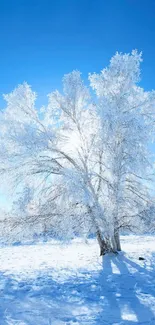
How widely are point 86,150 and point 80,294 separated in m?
5.85

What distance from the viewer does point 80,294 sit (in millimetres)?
5688

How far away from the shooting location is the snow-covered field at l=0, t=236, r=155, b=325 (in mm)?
4309

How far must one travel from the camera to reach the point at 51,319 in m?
4.28

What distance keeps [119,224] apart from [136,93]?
5.52 meters

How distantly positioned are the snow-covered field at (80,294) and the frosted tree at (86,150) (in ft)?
5.08

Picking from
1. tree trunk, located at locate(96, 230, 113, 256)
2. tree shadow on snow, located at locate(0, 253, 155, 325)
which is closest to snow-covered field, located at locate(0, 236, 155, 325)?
tree shadow on snow, located at locate(0, 253, 155, 325)

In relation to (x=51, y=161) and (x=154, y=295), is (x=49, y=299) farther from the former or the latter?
(x=51, y=161)

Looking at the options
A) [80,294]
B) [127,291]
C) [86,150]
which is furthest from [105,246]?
[80,294]

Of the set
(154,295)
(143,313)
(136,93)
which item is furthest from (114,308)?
(136,93)

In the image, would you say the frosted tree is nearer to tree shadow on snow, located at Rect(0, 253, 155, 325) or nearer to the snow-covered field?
the snow-covered field

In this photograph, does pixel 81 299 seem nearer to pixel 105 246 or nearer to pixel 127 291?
pixel 127 291

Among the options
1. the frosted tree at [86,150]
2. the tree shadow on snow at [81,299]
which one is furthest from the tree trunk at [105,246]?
the tree shadow on snow at [81,299]

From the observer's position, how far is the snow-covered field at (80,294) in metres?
4.31

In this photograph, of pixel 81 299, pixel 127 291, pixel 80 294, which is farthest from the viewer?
pixel 127 291
